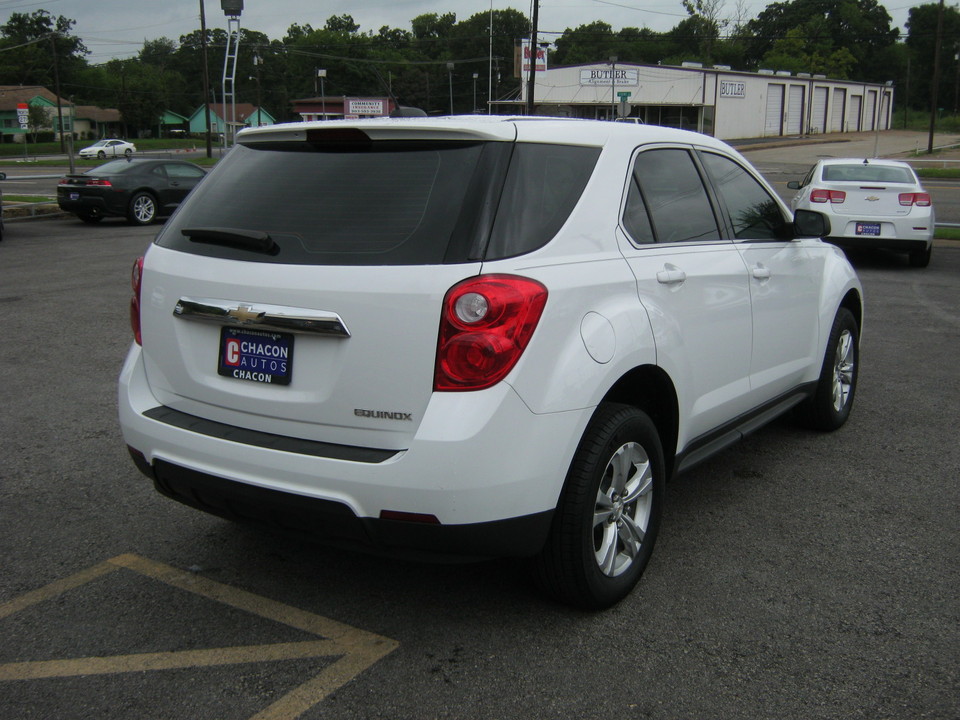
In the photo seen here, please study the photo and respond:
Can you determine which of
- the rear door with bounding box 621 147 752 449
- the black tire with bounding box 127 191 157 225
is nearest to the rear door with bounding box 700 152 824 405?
the rear door with bounding box 621 147 752 449

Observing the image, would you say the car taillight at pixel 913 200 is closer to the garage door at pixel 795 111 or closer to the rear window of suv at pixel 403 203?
the rear window of suv at pixel 403 203

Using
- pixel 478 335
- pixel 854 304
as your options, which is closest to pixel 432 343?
pixel 478 335

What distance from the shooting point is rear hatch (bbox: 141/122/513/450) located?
3.00 metres

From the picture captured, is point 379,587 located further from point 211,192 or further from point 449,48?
point 449,48

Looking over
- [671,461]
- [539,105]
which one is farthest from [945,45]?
[671,461]

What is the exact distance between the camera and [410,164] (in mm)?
3199

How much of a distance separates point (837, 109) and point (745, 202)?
284 feet

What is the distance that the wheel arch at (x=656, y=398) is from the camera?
11.7 feet

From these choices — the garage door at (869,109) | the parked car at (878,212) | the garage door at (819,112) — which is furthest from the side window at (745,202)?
the garage door at (869,109)

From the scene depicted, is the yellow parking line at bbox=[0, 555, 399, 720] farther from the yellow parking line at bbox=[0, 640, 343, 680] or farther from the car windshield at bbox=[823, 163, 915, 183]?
the car windshield at bbox=[823, 163, 915, 183]

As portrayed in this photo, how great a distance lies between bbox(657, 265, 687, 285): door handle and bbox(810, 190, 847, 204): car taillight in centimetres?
1080

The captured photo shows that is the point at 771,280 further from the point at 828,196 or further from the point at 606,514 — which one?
the point at 828,196

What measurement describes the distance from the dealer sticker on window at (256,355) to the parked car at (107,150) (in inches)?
2399

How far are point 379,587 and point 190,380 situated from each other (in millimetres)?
1090
